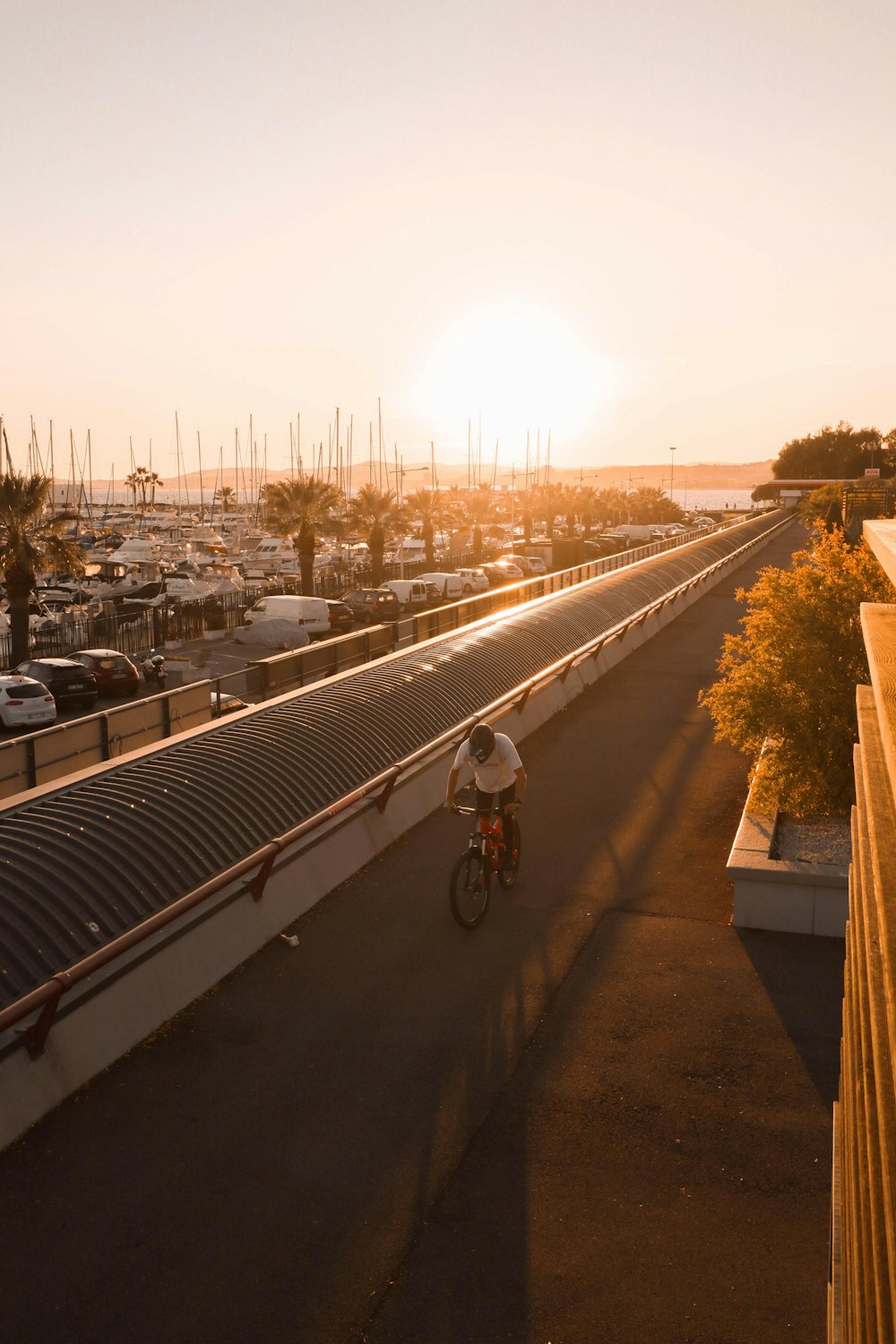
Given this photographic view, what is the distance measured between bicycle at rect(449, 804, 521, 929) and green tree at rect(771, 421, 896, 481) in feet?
490

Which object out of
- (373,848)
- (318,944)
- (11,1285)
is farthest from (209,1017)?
(373,848)

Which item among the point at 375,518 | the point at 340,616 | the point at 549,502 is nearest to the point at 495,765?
the point at 340,616

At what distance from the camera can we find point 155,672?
3250 cm

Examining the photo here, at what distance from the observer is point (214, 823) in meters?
9.89

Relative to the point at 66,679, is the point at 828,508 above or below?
above

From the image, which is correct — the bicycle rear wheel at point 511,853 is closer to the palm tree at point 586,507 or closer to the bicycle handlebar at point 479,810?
the bicycle handlebar at point 479,810

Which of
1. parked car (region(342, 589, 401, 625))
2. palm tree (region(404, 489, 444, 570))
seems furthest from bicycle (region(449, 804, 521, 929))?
palm tree (region(404, 489, 444, 570))

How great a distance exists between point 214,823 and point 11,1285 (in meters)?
4.63

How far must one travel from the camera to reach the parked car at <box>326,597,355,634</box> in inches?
1689

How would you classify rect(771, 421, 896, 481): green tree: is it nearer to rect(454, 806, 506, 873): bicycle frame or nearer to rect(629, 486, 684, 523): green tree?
rect(629, 486, 684, 523): green tree

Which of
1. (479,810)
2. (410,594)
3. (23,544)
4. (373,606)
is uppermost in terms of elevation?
(23,544)

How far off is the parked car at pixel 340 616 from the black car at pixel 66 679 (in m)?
14.3

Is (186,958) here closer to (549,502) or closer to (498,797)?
(498,797)

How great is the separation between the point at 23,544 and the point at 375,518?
27.5 meters
